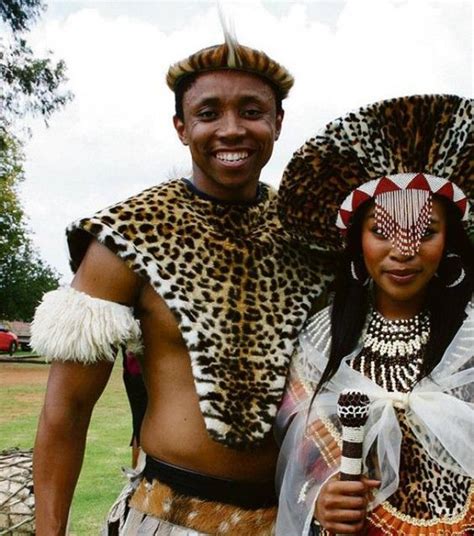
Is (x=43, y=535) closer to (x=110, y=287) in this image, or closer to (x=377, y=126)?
(x=110, y=287)

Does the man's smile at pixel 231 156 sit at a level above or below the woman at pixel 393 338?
above

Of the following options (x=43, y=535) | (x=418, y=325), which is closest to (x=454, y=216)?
(x=418, y=325)

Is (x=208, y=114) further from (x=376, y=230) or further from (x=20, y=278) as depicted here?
(x=20, y=278)

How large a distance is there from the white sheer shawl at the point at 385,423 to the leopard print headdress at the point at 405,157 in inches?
13.9

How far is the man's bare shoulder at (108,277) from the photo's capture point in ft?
8.95

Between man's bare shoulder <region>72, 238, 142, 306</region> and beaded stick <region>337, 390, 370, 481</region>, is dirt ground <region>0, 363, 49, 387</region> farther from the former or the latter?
beaded stick <region>337, 390, 370, 481</region>

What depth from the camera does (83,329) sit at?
269cm

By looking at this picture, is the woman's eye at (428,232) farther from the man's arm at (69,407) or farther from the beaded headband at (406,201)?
the man's arm at (69,407)

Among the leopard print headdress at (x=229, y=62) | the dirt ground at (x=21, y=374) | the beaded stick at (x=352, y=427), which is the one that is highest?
the leopard print headdress at (x=229, y=62)

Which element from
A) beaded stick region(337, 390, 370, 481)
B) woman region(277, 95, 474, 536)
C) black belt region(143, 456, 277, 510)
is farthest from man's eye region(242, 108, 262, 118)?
black belt region(143, 456, 277, 510)

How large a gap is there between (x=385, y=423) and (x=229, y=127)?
114 cm

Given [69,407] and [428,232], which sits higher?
[428,232]

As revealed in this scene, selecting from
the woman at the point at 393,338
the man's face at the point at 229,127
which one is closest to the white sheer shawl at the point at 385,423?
the woman at the point at 393,338

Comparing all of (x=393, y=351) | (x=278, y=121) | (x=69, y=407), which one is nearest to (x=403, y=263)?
(x=393, y=351)
